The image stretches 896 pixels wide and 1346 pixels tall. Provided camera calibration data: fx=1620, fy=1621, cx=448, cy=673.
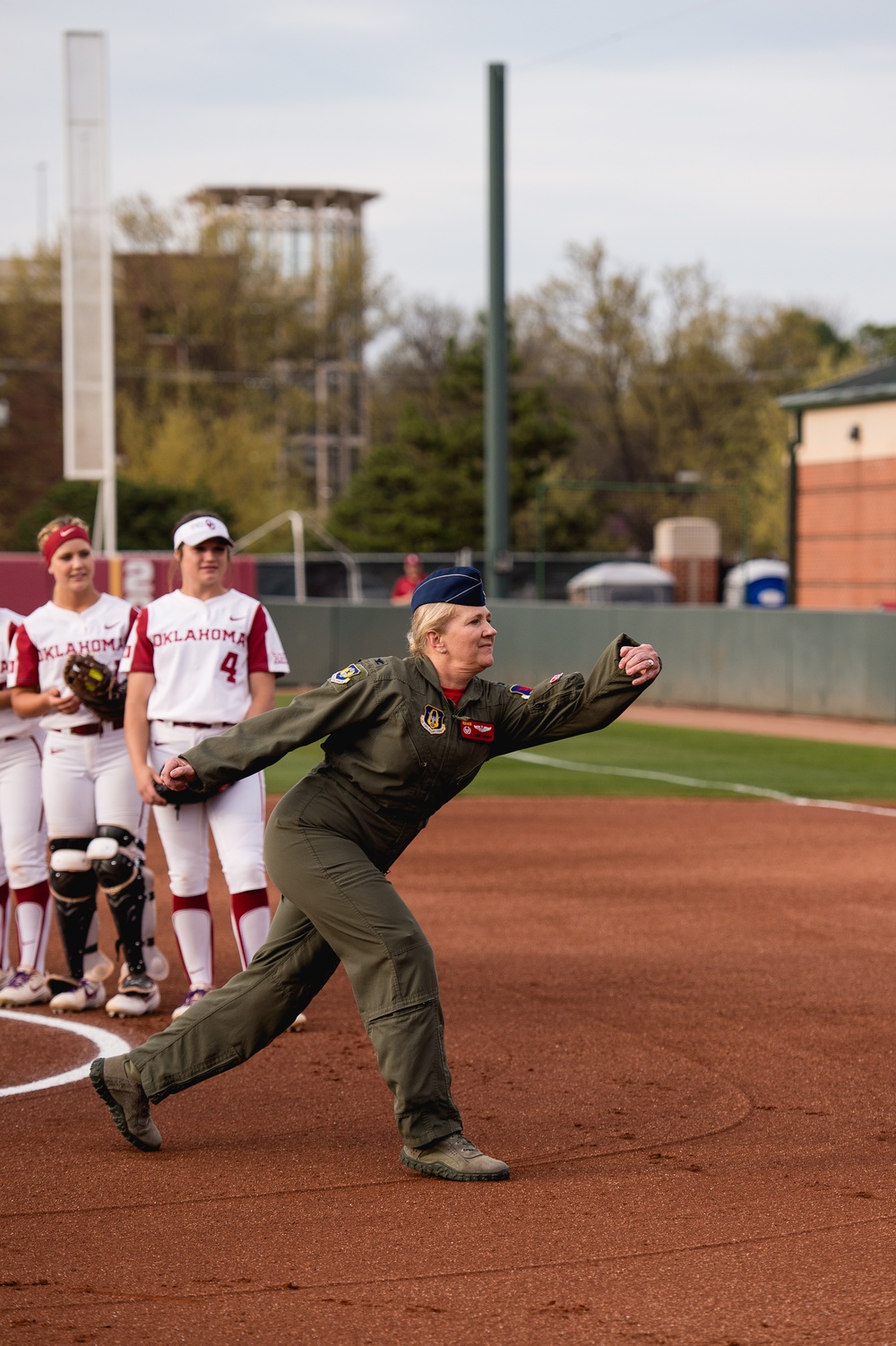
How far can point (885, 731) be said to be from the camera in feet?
64.1

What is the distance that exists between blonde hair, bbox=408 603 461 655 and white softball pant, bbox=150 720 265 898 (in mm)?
1747

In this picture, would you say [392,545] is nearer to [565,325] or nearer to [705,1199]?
[565,325]

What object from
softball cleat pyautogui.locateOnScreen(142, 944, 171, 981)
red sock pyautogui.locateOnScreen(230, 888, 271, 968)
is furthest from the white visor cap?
softball cleat pyautogui.locateOnScreen(142, 944, 171, 981)

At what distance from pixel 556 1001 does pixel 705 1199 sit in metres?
2.66

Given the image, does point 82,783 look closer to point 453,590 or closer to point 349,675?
point 349,675

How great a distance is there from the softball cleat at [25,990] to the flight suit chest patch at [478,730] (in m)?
3.19

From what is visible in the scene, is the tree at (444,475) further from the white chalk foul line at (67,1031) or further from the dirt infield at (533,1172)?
the white chalk foul line at (67,1031)

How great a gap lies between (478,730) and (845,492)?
26.5m

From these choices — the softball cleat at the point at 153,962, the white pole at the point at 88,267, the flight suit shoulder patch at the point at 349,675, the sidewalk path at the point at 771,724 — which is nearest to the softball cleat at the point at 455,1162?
the flight suit shoulder patch at the point at 349,675

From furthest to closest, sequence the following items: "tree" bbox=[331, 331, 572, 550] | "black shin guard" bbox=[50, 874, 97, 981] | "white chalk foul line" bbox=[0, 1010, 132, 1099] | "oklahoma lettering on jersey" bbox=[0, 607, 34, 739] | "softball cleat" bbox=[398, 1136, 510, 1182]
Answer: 1. "tree" bbox=[331, 331, 572, 550]
2. "oklahoma lettering on jersey" bbox=[0, 607, 34, 739]
3. "black shin guard" bbox=[50, 874, 97, 981]
4. "white chalk foul line" bbox=[0, 1010, 132, 1099]
5. "softball cleat" bbox=[398, 1136, 510, 1182]

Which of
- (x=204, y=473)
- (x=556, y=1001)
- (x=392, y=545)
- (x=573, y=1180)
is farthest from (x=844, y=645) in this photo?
(x=204, y=473)

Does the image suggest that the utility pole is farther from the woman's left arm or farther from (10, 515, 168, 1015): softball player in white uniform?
the woman's left arm

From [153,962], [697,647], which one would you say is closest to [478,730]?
[153,962]

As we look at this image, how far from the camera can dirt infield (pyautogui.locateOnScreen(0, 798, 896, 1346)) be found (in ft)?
12.6
